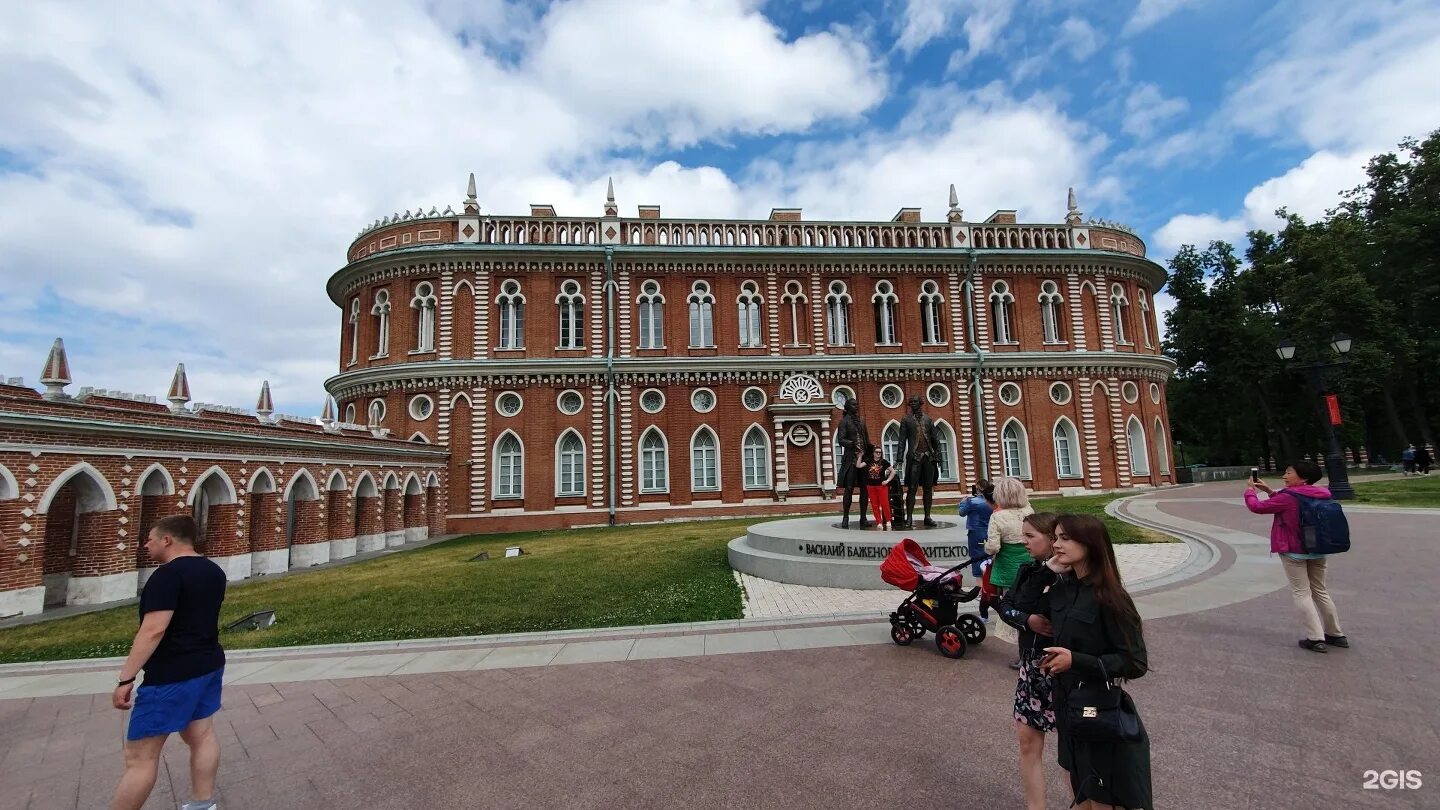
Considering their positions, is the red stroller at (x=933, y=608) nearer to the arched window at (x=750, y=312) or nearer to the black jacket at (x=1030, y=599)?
the black jacket at (x=1030, y=599)

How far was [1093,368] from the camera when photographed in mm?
33438

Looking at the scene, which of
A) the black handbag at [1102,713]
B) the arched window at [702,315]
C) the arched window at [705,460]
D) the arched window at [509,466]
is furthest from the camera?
the arched window at [702,315]

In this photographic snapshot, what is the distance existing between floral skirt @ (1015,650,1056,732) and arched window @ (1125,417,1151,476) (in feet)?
120

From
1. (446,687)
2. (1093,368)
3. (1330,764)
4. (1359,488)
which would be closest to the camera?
(1330,764)

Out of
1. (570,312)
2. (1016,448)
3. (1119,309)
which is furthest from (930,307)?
(570,312)

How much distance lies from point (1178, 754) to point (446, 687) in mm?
6885

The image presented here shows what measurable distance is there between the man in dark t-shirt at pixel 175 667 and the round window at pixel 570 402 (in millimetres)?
26064

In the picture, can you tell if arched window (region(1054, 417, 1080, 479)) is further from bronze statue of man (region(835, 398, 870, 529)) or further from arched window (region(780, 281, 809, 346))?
bronze statue of man (region(835, 398, 870, 529))

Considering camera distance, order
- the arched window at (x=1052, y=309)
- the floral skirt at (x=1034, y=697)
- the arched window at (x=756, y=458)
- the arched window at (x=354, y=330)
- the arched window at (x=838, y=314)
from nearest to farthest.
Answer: the floral skirt at (x=1034, y=697) < the arched window at (x=756, y=458) < the arched window at (x=354, y=330) < the arched window at (x=838, y=314) < the arched window at (x=1052, y=309)

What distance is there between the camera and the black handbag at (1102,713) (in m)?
2.88

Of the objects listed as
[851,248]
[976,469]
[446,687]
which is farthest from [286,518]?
[976,469]

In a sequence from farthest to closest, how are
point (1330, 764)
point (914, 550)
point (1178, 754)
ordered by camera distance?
1. point (914, 550)
2. point (1178, 754)
3. point (1330, 764)

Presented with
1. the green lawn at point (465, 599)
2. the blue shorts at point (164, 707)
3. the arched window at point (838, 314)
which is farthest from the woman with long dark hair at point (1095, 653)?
the arched window at point (838, 314)

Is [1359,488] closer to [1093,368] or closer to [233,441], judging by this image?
[1093,368]
